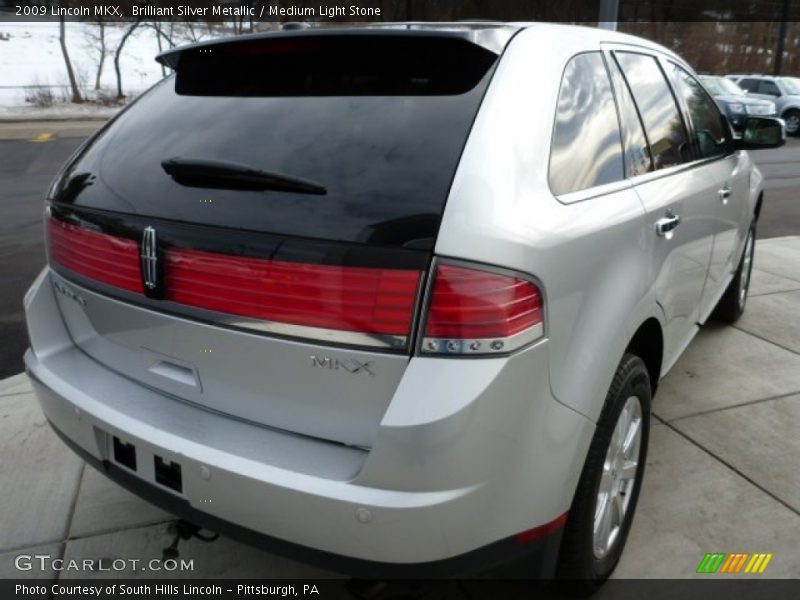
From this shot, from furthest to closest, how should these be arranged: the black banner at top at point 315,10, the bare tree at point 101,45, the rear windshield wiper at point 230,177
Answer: the bare tree at point 101,45 < the black banner at top at point 315,10 < the rear windshield wiper at point 230,177

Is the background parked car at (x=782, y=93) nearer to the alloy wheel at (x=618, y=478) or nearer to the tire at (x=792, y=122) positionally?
the tire at (x=792, y=122)

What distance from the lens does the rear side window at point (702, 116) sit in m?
3.21

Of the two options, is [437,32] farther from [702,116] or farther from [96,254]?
[702,116]

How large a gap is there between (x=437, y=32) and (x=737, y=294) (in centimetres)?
351

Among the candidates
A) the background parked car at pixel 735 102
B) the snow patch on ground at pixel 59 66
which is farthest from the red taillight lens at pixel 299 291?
the snow patch on ground at pixel 59 66

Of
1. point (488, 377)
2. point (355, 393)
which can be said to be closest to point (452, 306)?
point (488, 377)

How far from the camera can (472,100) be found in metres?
1.80

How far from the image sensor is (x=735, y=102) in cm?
1952

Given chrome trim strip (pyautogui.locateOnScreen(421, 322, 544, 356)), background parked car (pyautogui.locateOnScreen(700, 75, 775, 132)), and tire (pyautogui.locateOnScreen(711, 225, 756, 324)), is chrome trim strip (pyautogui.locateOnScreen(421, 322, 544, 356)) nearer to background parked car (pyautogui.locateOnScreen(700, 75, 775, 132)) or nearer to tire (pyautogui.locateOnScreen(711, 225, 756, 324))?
tire (pyautogui.locateOnScreen(711, 225, 756, 324))

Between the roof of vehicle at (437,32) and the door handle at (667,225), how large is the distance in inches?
25.5

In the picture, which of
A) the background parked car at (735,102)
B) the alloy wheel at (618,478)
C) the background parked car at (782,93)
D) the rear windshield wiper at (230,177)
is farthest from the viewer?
the background parked car at (782,93)

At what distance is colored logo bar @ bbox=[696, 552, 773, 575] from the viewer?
241cm

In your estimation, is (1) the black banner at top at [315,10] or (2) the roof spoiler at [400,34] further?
(1) the black banner at top at [315,10]

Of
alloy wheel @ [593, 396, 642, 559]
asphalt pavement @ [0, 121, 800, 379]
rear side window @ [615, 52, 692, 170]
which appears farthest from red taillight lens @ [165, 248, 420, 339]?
asphalt pavement @ [0, 121, 800, 379]
